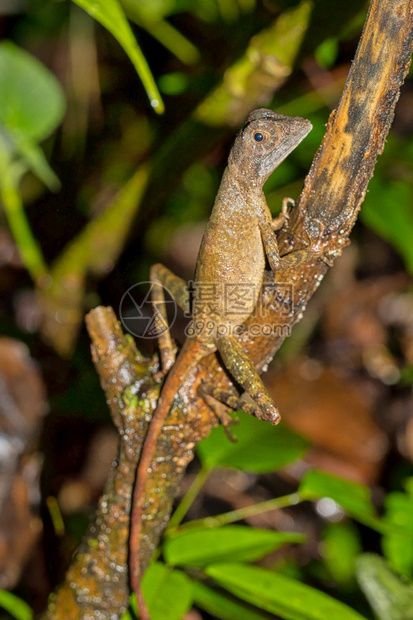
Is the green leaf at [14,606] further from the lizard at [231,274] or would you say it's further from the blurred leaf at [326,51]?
the blurred leaf at [326,51]

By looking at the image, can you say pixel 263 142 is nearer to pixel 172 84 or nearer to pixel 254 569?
pixel 172 84

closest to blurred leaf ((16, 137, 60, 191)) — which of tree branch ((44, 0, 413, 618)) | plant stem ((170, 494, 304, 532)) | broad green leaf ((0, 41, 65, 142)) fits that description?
broad green leaf ((0, 41, 65, 142))

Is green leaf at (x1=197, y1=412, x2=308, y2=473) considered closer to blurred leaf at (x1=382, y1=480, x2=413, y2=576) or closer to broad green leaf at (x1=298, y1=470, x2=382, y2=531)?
broad green leaf at (x1=298, y1=470, x2=382, y2=531)

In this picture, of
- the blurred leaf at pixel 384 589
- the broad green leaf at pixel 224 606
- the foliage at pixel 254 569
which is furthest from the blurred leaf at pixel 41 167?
the blurred leaf at pixel 384 589

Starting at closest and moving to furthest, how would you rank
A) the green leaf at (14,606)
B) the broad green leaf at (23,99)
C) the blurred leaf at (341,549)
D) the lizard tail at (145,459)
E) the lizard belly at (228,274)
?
the lizard tail at (145,459), the green leaf at (14,606), the lizard belly at (228,274), the broad green leaf at (23,99), the blurred leaf at (341,549)

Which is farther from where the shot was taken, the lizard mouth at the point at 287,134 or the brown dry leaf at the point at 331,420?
the brown dry leaf at the point at 331,420

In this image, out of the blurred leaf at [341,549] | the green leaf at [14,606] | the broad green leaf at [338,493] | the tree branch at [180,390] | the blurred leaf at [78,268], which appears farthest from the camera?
the blurred leaf at [341,549]
